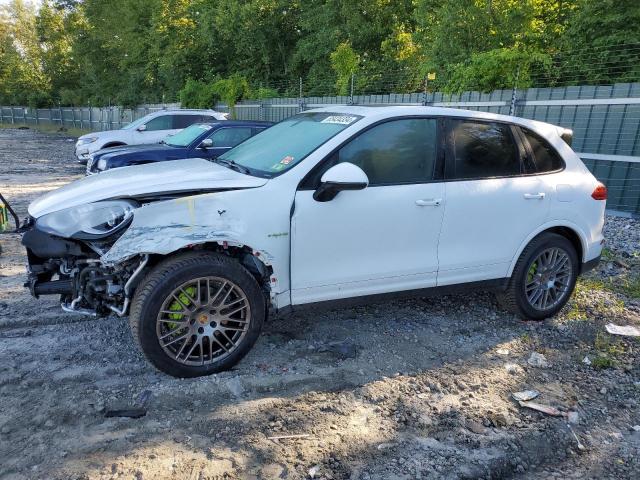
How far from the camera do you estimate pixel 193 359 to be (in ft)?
11.5

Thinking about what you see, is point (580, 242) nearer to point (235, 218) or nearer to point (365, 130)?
point (365, 130)

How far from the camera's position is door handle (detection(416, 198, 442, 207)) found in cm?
393

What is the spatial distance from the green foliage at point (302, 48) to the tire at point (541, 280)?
7.00m

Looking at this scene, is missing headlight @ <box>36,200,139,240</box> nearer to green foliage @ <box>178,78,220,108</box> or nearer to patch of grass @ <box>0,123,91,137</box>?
green foliage @ <box>178,78,220,108</box>

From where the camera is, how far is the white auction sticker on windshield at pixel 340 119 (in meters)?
A: 3.92

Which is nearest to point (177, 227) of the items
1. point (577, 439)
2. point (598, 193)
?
point (577, 439)

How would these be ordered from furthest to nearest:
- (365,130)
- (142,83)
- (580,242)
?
(142,83), (580,242), (365,130)

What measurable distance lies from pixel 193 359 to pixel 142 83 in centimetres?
3473

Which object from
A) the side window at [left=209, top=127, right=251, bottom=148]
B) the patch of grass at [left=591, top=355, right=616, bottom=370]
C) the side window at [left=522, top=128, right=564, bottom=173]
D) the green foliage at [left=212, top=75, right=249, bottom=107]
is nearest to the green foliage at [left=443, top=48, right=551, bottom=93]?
the side window at [left=209, top=127, right=251, bottom=148]

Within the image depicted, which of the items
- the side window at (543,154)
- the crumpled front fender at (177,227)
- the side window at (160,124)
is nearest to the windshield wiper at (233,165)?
the crumpled front fender at (177,227)

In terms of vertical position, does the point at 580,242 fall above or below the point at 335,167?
below

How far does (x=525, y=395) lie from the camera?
3553 mm

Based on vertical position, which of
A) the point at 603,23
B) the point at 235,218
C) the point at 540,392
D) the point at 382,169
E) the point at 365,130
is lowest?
the point at 540,392

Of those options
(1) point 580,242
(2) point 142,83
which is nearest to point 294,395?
(1) point 580,242
